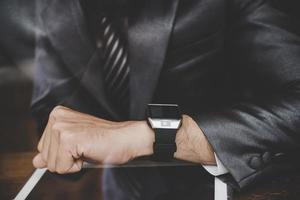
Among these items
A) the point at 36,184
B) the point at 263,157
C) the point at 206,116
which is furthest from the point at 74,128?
the point at 263,157

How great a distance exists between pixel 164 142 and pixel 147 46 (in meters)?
0.23

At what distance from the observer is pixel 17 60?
81 centimetres

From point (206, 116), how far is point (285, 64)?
0.66 ft

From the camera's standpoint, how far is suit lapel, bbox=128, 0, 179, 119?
2.64 ft

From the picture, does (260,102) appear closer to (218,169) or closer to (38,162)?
(218,169)

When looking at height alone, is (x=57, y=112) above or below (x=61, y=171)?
above

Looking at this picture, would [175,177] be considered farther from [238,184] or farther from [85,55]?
[85,55]

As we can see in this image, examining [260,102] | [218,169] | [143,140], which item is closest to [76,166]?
[143,140]

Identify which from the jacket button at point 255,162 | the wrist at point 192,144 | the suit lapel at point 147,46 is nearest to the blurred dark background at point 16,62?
the suit lapel at point 147,46

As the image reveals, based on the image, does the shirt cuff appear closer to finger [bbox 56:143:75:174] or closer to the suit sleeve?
the suit sleeve

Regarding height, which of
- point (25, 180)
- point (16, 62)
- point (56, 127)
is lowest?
point (25, 180)

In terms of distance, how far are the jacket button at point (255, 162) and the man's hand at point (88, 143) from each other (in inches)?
7.3

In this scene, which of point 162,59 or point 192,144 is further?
point 162,59

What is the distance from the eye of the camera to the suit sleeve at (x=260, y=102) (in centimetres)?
69
